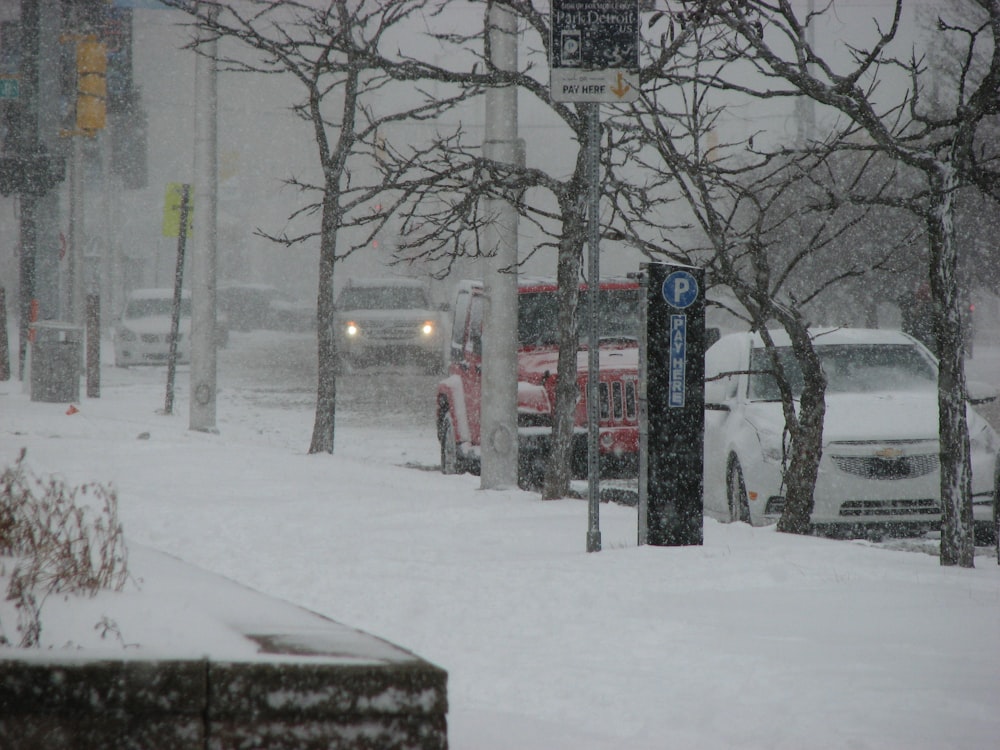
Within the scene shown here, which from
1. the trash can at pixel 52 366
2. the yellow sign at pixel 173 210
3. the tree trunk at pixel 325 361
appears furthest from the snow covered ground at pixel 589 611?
the yellow sign at pixel 173 210

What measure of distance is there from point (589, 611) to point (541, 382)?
6092mm

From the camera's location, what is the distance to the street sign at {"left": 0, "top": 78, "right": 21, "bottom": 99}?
23312 millimetres

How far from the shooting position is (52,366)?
20047mm

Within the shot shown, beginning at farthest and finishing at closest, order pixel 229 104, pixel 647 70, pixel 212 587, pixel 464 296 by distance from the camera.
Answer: pixel 229 104
pixel 464 296
pixel 647 70
pixel 212 587

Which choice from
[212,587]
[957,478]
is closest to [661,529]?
[957,478]

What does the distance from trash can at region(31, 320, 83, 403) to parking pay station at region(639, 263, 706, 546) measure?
15.0 meters

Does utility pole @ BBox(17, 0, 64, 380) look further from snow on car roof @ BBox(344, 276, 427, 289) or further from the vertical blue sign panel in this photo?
the vertical blue sign panel

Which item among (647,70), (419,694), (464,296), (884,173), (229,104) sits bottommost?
(419,694)

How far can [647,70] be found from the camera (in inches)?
361

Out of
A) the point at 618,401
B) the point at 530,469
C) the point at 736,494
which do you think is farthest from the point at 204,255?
the point at 736,494

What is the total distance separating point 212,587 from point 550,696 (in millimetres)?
1303

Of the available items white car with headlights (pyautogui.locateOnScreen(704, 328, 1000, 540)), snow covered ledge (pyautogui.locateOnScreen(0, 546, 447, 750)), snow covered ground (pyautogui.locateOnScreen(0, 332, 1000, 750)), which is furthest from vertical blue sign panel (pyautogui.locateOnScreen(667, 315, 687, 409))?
snow covered ledge (pyautogui.locateOnScreen(0, 546, 447, 750))

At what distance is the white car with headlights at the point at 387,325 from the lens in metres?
25.7

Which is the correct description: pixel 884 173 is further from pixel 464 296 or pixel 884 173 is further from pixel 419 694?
pixel 419 694
